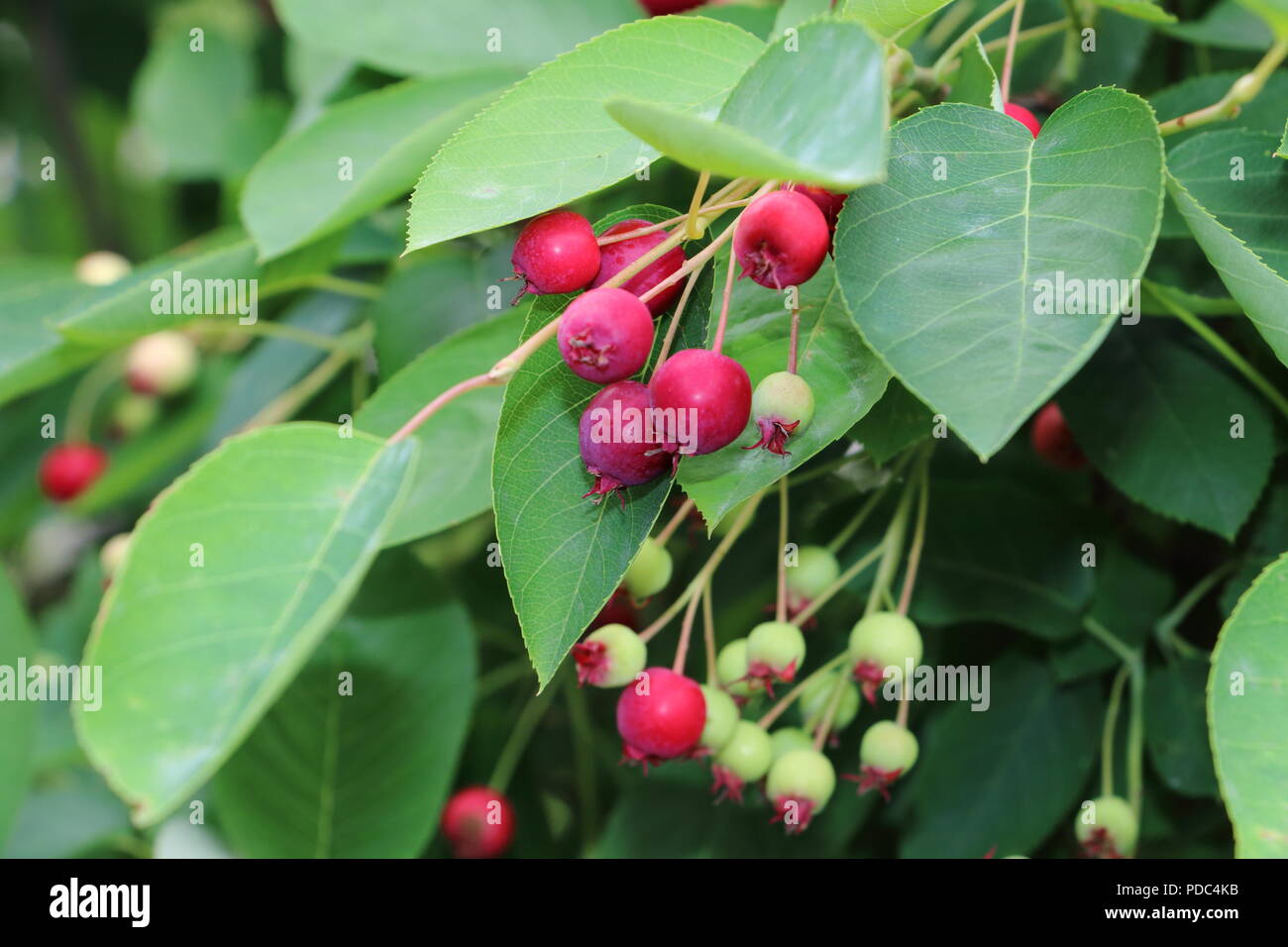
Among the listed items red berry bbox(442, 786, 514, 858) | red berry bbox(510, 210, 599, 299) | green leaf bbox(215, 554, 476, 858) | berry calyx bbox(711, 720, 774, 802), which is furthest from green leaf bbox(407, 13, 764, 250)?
red berry bbox(442, 786, 514, 858)

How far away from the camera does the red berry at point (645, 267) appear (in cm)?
53

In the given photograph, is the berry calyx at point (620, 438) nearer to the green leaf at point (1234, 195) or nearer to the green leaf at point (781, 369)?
the green leaf at point (781, 369)

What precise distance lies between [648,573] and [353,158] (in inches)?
16.9

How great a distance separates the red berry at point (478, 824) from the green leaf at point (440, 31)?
2.05 ft

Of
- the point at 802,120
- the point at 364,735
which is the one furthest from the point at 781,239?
the point at 364,735

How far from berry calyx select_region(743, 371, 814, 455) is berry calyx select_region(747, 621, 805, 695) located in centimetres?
16

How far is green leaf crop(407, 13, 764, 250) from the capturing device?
19.2 inches

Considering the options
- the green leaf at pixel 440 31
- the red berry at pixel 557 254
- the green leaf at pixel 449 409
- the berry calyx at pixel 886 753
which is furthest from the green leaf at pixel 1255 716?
the green leaf at pixel 440 31

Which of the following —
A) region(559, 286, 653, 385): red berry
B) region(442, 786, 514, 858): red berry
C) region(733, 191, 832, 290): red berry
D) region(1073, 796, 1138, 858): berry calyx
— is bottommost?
region(442, 786, 514, 858): red berry

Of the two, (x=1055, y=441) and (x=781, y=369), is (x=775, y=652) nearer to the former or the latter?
(x=781, y=369)

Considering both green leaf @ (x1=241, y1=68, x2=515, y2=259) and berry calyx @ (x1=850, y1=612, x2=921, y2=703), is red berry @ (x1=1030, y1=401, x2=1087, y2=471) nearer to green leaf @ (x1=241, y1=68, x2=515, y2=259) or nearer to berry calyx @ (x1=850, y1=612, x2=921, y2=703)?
berry calyx @ (x1=850, y1=612, x2=921, y2=703)

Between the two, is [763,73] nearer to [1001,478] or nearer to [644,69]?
[644,69]
